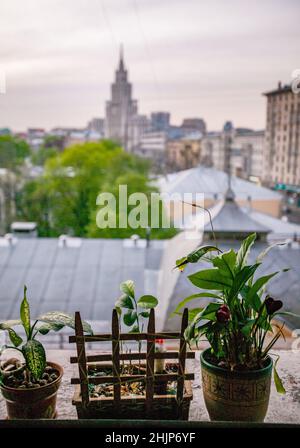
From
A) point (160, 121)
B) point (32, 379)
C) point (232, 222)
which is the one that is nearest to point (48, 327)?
point (32, 379)

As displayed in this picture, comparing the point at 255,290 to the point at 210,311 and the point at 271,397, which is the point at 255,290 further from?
the point at 271,397

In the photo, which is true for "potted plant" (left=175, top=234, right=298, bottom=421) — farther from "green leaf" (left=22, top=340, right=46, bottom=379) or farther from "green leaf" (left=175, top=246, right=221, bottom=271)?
"green leaf" (left=22, top=340, right=46, bottom=379)

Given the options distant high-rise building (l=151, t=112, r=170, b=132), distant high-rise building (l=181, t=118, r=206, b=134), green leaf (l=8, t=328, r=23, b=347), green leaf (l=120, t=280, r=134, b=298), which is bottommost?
green leaf (l=8, t=328, r=23, b=347)

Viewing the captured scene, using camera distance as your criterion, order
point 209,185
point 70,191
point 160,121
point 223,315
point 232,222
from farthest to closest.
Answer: point 70,191, point 160,121, point 209,185, point 232,222, point 223,315

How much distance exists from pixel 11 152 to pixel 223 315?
1220 centimetres

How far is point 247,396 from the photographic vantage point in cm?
109

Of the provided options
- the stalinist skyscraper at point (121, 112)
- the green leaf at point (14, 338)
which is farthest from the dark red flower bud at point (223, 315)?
the stalinist skyscraper at point (121, 112)

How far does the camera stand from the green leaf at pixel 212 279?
108 centimetres

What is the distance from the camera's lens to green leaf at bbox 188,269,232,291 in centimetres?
108

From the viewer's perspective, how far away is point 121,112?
43.2 feet

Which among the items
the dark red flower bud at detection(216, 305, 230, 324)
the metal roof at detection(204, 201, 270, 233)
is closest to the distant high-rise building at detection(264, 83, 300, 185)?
the metal roof at detection(204, 201, 270, 233)

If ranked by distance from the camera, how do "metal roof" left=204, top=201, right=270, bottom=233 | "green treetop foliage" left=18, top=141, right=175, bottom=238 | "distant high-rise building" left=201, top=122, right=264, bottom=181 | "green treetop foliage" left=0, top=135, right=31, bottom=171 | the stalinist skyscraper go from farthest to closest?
"green treetop foliage" left=0, top=135, right=31, bottom=171 < the stalinist skyscraper < "green treetop foliage" left=18, top=141, right=175, bottom=238 < "distant high-rise building" left=201, top=122, right=264, bottom=181 < "metal roof" left=204, top=201, right=270, bottom=233

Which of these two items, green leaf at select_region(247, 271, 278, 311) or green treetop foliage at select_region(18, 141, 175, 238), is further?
green treetop foliage at select_region(18, 141, 175, 238)

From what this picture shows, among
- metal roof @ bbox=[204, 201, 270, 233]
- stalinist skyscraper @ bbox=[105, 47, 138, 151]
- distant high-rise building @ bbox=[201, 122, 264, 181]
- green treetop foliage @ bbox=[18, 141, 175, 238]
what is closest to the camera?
metal roof @ bbox=[204, 201, 270, 233]
